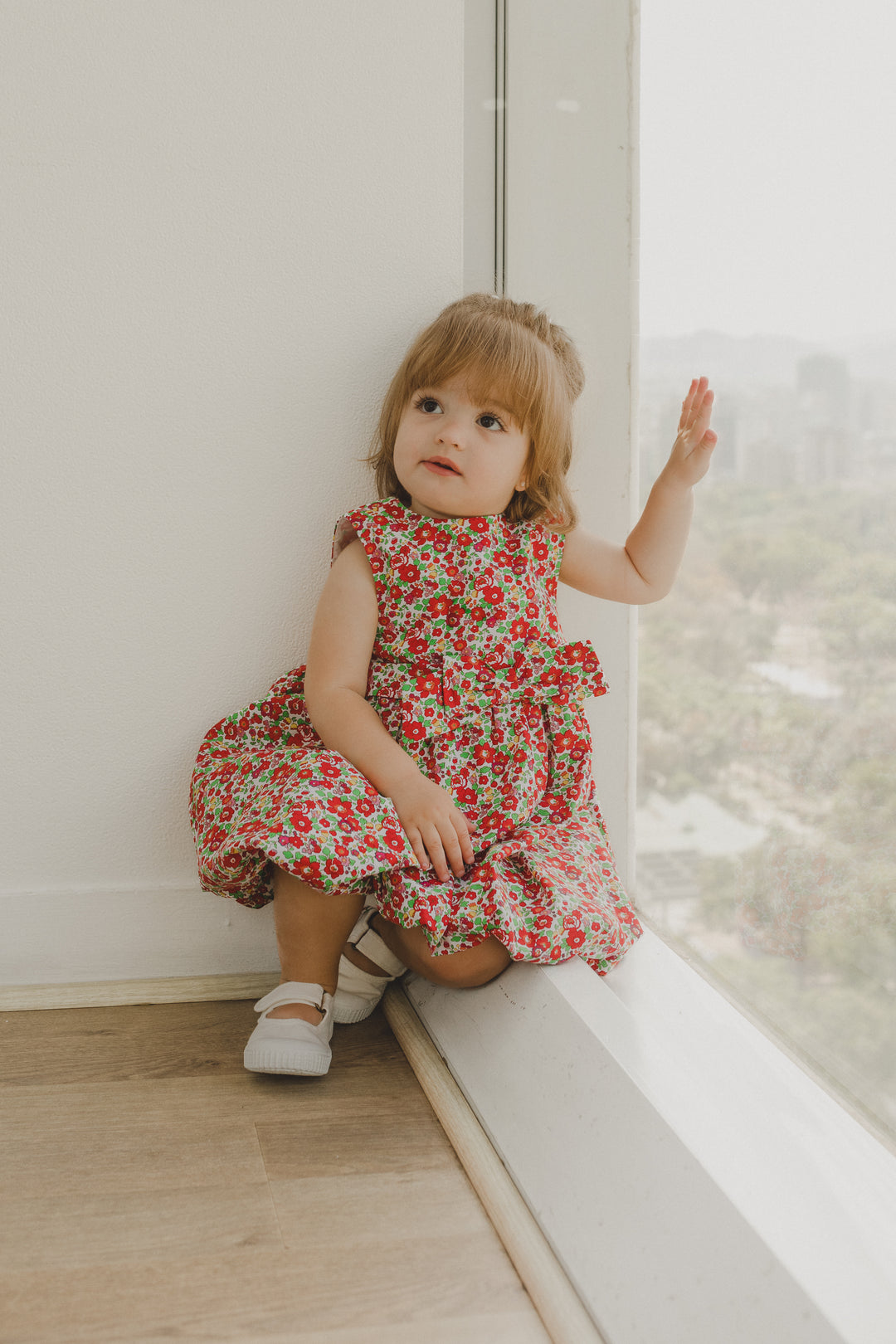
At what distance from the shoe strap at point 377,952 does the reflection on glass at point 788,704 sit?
309 millimetres

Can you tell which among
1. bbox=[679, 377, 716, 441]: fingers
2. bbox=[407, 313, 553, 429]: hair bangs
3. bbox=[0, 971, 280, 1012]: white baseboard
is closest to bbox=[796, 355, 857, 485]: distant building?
bbox=[679, 377, 716, 441]: fingers

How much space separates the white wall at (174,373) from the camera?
1.08 m

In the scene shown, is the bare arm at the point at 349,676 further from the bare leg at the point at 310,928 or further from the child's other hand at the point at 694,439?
the child's other hand at the point at 694,439

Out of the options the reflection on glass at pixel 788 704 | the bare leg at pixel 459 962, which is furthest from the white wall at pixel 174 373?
the reflection on glass at pixel 788 704

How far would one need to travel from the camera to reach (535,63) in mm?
1201

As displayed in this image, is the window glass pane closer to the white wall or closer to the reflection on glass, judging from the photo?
the reflection on glass

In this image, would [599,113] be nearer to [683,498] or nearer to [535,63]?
[535,63]

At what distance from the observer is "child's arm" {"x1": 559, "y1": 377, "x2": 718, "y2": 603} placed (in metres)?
1.06

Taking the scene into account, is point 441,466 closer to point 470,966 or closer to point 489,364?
point 489,364

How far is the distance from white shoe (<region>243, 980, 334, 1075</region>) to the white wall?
20 cm

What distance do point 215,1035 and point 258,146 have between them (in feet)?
2.92

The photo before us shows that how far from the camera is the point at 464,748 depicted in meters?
1.06

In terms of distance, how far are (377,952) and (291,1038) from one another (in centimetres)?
18

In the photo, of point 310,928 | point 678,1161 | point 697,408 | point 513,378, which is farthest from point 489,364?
point 678,1161
